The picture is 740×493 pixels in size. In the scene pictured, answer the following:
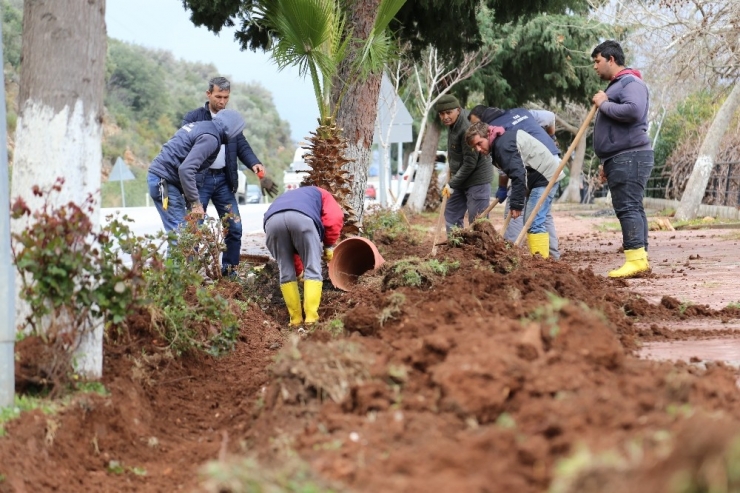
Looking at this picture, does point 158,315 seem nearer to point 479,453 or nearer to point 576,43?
point 479,453

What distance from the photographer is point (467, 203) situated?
33.3 ft

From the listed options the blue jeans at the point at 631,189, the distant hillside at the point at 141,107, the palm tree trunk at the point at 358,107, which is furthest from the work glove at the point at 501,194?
the distant hillside at the point at 141,107

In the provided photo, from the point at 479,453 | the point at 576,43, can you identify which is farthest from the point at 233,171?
the point at 576,43

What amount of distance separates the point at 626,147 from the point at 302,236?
119 inches

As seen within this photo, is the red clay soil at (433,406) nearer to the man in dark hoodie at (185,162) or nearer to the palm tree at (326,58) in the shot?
the man in dark hoodie at (185,162)

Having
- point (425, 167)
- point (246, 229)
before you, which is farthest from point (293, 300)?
point (425, 167)

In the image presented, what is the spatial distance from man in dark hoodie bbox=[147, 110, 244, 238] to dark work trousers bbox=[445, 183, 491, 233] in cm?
281

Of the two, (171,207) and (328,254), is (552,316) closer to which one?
(328,254)

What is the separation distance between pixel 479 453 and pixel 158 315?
315 cm

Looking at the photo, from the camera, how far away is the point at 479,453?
7.33 ft

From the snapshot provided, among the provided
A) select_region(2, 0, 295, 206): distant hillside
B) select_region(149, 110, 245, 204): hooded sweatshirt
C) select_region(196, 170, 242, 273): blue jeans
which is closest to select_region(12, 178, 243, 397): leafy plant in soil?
select_region(149, 110, 245, 204): hooded sweatshirt

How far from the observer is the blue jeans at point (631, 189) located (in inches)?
301

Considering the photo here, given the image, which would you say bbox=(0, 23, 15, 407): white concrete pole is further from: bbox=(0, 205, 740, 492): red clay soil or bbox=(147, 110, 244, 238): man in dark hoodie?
bbox=(147, 110, 244, 238): man in dark hoodie

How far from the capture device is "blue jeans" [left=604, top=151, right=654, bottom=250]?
7645 millimetres
